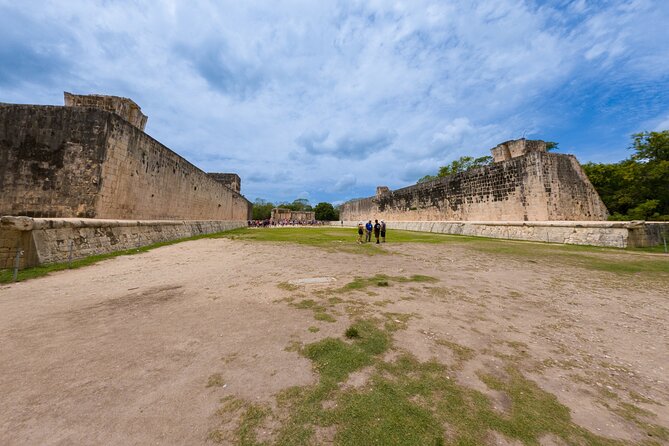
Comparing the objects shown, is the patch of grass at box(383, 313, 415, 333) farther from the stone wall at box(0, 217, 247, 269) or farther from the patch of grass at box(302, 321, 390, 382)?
the stone wall at box(0, 217, 247, 269)

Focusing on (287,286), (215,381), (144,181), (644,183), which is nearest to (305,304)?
(287,286)

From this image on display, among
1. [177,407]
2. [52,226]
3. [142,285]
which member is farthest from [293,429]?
[52,226]

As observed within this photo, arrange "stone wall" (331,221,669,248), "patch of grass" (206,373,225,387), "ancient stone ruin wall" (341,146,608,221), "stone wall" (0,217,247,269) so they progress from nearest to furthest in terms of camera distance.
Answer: "patch of grass" (206,373,225,387) → "stone wall" (0,217,247,269) → "stone wall" (331,221,669,248) → "ancient stone ruin wall" (341,146,608,221)

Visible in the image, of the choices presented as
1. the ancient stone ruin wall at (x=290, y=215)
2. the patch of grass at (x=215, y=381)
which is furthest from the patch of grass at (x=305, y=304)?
the ancient stone ruin wall at (x=290, y=215)

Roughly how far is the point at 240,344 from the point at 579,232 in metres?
14.3

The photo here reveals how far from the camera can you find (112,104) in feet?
36.2

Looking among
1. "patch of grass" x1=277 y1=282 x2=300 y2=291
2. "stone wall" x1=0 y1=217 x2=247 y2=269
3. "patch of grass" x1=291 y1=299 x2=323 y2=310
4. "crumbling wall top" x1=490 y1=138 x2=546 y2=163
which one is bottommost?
"patch of grass" x1=291 y1=299 x2=323 y2=310

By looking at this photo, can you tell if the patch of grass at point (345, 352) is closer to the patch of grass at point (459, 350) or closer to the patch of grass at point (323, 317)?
the patch of grass at point (323, 317)

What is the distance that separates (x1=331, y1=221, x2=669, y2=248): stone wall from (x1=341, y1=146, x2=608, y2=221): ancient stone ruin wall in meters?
0.93

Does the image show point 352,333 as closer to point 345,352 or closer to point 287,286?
point 345,352

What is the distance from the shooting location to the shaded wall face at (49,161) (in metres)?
8.53

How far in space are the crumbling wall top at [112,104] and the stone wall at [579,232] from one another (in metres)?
19.2

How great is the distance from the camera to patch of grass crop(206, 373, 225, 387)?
2.08 metres

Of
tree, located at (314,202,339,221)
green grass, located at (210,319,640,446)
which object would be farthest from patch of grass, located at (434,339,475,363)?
tree, located at (314,202,339,221)
